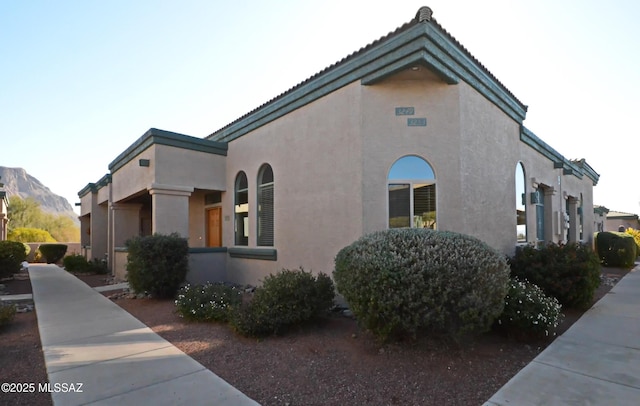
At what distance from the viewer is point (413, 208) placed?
24.7 ft

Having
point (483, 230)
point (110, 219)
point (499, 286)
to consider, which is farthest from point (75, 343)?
point (110, 219)

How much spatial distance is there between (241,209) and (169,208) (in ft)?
6.96

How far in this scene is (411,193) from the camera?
7574mm

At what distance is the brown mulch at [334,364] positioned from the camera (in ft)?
12.8

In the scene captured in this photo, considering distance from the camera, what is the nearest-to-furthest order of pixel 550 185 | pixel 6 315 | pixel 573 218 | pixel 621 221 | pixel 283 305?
pixel 283 305
pixel 6 315
pixel 550 185
pixel 573 218
pixel 621 221

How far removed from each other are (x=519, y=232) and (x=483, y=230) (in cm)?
278

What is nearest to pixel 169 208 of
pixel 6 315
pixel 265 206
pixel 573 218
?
pixel 265 206

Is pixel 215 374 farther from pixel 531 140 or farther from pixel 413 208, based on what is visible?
pixel 531 140

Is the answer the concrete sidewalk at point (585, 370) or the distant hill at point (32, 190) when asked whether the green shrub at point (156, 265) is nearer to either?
the concrete sidewalk at point (585, 370)

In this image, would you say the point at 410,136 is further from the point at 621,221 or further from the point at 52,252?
the point at 621,221

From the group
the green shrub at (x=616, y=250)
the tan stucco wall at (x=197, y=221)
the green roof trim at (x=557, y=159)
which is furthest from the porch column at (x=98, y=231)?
the green shrub at (x=616, y=250)

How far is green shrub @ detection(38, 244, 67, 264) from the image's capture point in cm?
2288

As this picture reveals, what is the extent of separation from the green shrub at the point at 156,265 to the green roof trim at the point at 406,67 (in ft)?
14.4

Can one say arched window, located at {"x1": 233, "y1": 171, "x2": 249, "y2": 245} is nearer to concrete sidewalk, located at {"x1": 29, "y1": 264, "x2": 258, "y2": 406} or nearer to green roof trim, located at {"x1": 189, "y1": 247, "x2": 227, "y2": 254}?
green roof trim, located at {"x1": 189, "y1": 247, "x2": 227, "y2": 254}
